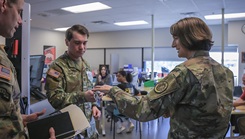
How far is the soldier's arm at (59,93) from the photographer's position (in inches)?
58.6

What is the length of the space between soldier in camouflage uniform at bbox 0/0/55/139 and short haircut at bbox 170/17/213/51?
78 centimetres

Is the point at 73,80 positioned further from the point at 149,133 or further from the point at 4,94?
the point at 149,133

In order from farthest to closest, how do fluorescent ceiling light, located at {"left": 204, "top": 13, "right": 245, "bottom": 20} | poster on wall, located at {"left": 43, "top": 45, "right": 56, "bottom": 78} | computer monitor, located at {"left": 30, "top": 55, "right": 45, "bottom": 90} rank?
poster on wall, located at {"left": 43, "top": 45, "right": 56, "bottom": 78} → fluorescent ceiling light, located at {"left": 204, "top": 13, "right": 245, "bottom": 20} → computer monitor, located at {"left": 30, "top": 55, "right": 45, "bottom": 90}

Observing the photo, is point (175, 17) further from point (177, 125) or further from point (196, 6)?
point (177, 125)

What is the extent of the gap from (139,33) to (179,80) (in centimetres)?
869

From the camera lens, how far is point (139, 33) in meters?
9.58

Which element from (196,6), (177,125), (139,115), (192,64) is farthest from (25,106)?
(196,6)

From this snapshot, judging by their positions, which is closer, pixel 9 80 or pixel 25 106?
pixel 9 80

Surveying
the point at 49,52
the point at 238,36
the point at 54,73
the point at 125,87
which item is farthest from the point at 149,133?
the point at 49,52

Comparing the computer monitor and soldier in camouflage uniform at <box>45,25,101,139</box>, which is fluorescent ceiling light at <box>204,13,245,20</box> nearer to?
the computer monitor

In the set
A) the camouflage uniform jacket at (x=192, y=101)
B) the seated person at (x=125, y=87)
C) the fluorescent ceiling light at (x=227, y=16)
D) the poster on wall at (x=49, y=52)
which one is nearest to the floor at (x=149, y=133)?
the seated person at (x=125, y=87)

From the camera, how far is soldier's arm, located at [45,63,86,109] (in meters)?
1.49

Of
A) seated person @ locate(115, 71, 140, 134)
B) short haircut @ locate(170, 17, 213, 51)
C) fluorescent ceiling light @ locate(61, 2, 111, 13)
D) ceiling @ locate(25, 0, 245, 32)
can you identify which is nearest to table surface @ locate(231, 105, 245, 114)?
seated person @ locate(115, 71, 140, 134)

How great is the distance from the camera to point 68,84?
5.22ft
